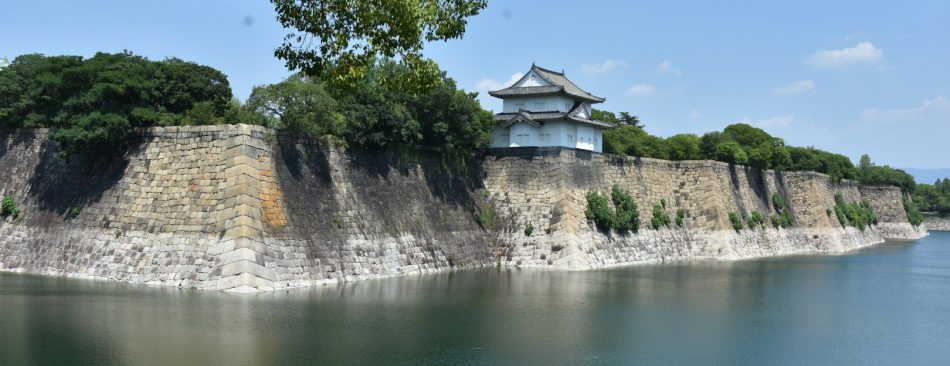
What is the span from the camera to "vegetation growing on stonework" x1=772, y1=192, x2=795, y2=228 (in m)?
53.4

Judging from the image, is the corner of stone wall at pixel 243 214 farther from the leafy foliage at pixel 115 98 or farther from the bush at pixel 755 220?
the bush at pixel 755 220

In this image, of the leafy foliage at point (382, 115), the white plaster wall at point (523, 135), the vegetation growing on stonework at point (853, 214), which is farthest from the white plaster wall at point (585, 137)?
the vegetation growing on stonework at point (853, 214)

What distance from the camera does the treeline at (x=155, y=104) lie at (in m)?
27.7

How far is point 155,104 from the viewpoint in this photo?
2873 cm

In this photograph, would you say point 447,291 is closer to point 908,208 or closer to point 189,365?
point 189,365

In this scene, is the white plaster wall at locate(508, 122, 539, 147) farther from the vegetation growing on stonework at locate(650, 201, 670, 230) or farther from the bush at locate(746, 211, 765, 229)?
the bush at locate(746, 211, 765, 229)

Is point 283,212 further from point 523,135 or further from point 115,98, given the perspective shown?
point 523,135

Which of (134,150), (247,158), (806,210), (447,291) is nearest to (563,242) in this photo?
(447,291)

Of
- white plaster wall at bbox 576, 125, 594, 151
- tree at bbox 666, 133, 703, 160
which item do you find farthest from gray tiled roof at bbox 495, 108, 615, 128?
tree at bbox 666, 133, 703, 160

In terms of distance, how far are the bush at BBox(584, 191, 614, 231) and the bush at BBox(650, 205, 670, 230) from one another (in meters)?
5.02

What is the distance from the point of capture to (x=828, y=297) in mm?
30781

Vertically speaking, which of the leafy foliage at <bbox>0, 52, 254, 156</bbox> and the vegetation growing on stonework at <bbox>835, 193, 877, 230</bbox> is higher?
the leafy foliage at <bbox>0, 52, 254, 156</bbox>

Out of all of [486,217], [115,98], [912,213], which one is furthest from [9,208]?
[912,213]

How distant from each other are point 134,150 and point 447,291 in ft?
38.8
